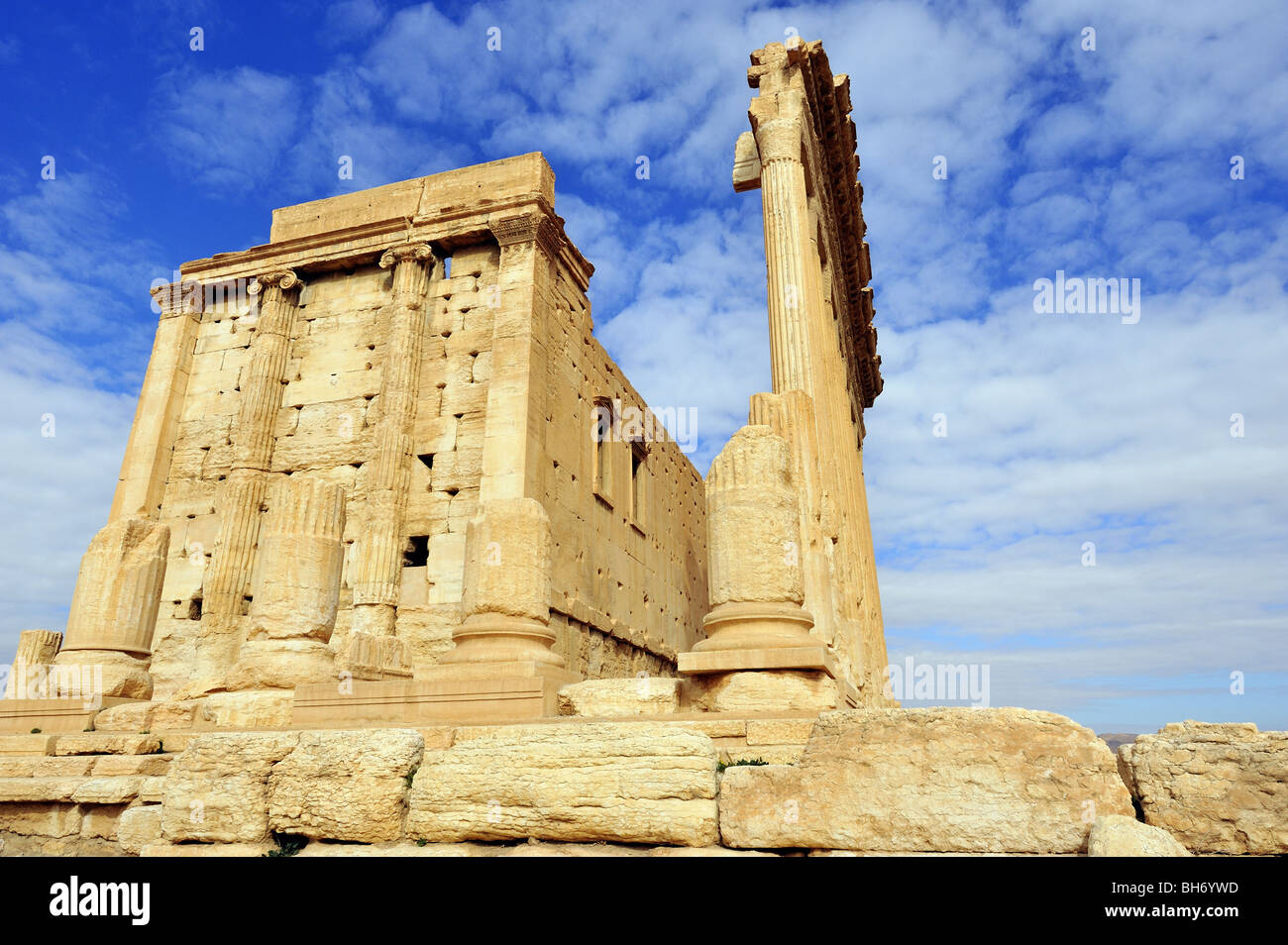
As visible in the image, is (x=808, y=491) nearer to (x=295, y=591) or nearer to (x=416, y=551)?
(x=295, y=591)

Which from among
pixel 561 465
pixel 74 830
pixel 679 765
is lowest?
pixel 74 830

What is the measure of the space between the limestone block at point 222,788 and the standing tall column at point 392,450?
867cm

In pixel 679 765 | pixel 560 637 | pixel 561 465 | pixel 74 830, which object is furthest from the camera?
pixel 561 465

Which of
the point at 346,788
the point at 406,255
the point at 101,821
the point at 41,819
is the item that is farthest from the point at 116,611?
the point at 406,255

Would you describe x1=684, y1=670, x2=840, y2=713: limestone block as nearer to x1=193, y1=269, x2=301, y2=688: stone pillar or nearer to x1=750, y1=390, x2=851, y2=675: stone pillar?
x1=750, y1=390, x2=851, y2=675: stone pillar

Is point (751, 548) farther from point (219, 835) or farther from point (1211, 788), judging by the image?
point (219, 835)

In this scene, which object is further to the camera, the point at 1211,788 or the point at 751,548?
the point at 751,548

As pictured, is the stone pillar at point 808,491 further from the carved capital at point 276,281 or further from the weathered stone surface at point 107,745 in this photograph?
the carved capital at point 276,281

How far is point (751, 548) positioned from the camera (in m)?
7.70

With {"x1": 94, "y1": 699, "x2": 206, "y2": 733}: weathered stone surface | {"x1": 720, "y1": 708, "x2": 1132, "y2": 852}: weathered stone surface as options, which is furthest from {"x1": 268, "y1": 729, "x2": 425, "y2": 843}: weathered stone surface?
{"x1": 94, "y1": 699, "x2": 206, "y2": 733}: weathered stone surface

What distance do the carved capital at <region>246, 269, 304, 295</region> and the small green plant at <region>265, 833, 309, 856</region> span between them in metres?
14.8

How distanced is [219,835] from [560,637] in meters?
9.34

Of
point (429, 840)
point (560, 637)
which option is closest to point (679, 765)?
point (429, 840)
